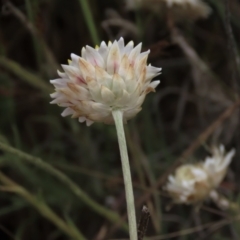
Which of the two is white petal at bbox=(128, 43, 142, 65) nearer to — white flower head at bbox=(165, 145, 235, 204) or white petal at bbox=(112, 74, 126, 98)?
white petal at bbox=(112, 74, 126, 98)

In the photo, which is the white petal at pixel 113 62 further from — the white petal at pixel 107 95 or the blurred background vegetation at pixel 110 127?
the blurred background vegetation at pixel 110 127

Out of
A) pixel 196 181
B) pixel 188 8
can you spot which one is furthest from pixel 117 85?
pixel 188 8

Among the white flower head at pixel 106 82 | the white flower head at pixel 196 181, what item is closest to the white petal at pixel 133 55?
the white flower head at pixel 106 82

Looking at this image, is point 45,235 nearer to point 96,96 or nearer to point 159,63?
point 159,63

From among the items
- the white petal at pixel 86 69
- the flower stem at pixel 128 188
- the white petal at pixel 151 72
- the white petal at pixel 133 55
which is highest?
the white petal at pixel 133 55

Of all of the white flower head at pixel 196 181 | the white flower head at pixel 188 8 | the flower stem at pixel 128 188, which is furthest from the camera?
the white flower head at pixel 188 8

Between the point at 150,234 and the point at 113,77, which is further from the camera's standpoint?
the point at 150,234

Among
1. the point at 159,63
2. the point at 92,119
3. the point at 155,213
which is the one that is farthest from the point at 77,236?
the point at 159,63

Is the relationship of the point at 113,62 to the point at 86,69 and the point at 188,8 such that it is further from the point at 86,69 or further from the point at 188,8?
the point at 188,8
